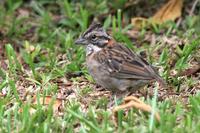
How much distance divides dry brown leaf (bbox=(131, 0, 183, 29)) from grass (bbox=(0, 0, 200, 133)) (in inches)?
6.4

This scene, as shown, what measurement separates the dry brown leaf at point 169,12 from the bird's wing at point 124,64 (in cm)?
249

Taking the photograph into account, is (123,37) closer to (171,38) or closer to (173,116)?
(171,38)

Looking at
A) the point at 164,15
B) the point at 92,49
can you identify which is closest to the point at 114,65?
the point at 92,49

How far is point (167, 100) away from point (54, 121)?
1185mm

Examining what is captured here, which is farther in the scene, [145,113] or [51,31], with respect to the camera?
[51,31]

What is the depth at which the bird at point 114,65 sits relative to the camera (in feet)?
24.5

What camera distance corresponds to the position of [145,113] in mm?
6527

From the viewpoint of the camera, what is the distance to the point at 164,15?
410 inches

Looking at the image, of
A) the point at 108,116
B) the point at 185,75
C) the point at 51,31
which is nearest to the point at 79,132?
the point at 108,116

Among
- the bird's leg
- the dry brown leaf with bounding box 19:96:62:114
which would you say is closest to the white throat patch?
the dry brown leaf with bounding box 19:96:62:114

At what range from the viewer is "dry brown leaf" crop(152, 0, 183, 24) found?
33.9 feet

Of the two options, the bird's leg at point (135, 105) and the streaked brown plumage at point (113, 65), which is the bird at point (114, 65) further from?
the bird's leg at point (135, 105)

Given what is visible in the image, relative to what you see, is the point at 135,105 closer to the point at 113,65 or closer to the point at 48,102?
the point at 48,102

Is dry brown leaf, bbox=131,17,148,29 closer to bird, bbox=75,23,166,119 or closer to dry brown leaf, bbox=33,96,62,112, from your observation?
bird, bbox=75,23,166,119
